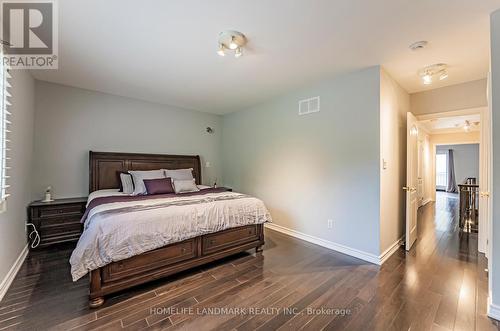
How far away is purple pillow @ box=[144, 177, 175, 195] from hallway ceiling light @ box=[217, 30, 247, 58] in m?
2.34

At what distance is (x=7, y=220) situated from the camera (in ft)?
7.29

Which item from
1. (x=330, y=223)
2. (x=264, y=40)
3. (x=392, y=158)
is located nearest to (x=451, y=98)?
(x=392, y=158)

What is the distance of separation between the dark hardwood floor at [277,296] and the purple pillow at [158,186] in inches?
54.0

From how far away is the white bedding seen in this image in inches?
75.0

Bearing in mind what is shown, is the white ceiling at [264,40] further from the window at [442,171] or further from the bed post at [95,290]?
the window at [442,171]

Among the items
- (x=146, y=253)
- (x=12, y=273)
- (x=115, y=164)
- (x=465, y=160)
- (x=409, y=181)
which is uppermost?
(x=465, y=160)

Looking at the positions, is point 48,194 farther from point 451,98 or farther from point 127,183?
point 451,98

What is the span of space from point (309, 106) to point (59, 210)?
425 cm

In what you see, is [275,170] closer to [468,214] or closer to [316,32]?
[316,32]

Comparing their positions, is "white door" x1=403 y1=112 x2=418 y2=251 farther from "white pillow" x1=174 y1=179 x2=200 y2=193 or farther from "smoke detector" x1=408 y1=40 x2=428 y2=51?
"white pillow" x1=174 y1=179 x2=200 y2=193

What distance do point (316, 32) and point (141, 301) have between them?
3.11 meters

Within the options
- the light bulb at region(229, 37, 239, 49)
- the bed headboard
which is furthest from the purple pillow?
the light bulb at region(229, 37, 239, 49)

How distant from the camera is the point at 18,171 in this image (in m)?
2.61

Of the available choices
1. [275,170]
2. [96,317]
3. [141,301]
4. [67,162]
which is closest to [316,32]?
[275,170]
